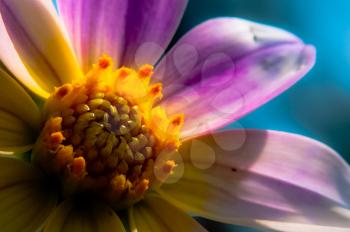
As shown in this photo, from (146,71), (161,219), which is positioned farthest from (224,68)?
(161,219)

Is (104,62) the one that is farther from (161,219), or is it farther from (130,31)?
(161,219)

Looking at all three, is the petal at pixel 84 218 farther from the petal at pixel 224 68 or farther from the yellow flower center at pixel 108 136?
the petal at pixel 224 68

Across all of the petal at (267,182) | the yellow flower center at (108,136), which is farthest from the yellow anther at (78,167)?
the petal at (267,182)

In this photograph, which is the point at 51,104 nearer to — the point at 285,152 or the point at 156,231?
the point at 156,231

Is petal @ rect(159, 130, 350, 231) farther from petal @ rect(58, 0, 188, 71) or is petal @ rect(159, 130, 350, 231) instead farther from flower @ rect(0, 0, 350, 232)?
petal @ rect(58, 0, 188, 71)

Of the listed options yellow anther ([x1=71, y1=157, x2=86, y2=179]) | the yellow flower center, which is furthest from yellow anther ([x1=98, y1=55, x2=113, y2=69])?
yellow anther ([x1=71, y1=157, x2=86, y2=179])
